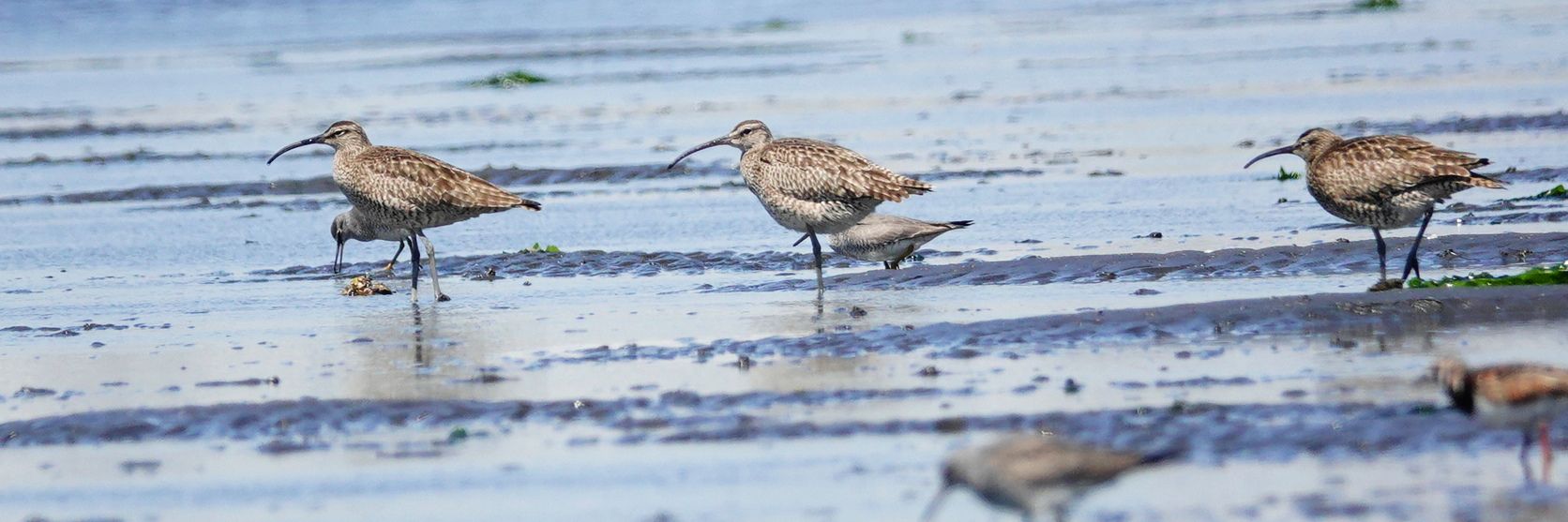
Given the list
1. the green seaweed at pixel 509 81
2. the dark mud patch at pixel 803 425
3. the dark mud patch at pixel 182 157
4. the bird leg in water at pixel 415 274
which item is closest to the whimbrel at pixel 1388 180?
the dark mud patch at pixel 803 425

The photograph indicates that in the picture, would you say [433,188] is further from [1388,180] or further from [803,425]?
[1388,180]

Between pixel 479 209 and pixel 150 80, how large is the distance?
21408 millimetres

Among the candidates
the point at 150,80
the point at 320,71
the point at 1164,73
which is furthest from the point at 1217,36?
the point at 150,80

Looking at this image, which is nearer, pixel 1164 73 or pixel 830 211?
pixel 830 211

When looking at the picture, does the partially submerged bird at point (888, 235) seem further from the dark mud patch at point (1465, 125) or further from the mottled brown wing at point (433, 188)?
the dark mud patch at point (1465, 125)

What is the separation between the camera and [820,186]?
12.2 metres

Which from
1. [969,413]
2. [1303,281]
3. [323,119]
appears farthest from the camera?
[323,119]

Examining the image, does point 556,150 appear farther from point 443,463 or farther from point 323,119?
point 443,463

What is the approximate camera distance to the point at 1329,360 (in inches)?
338

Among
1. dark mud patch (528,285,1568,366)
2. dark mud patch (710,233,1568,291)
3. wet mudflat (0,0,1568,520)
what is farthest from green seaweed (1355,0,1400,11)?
dark mud patch (528,285,1568,366)

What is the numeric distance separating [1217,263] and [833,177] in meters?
2.27

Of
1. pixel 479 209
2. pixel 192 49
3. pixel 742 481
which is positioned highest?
pixel 192 49

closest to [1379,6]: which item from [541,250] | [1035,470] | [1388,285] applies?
[541,250]

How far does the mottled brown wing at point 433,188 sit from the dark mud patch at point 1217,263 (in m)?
1.65
